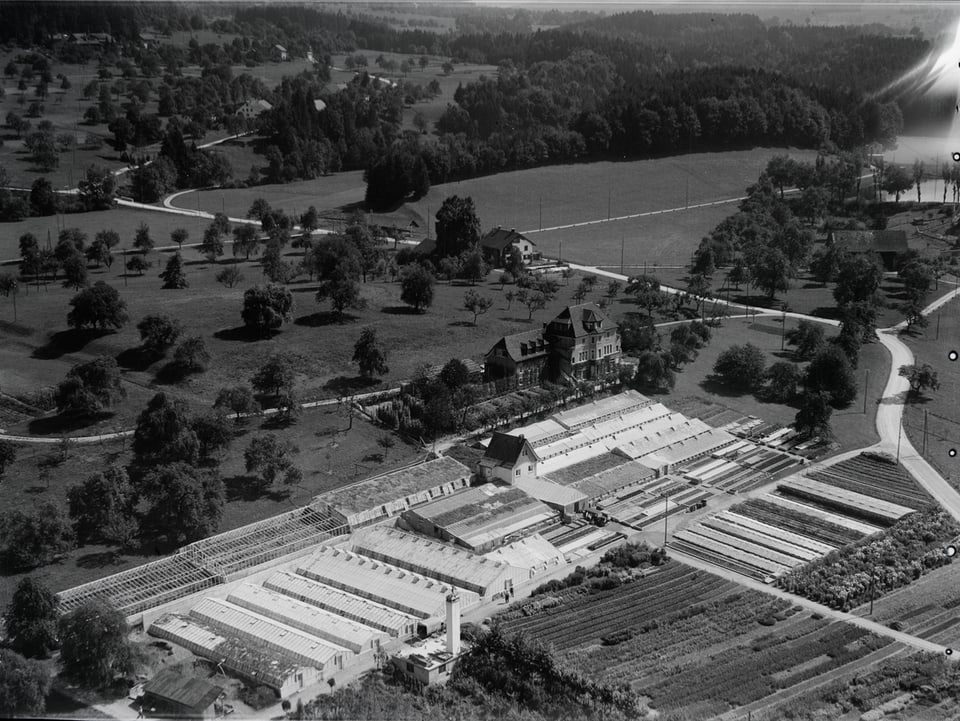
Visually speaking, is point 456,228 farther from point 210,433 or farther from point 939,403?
point 210,433

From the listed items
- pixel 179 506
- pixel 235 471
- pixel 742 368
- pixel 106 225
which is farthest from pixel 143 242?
pixel 742 368

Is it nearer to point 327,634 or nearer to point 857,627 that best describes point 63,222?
point 327,634

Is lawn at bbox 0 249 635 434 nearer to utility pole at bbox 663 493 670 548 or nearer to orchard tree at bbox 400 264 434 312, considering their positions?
orchard tree at bbox 400 264 434 312

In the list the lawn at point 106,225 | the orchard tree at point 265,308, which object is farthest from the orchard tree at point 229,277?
the orchard tree at point 265,308

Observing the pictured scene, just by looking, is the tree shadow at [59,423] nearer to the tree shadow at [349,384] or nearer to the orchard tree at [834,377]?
the tree shadow at [349,384]

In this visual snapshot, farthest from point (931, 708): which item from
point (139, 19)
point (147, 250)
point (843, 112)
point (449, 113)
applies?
point (139, 19)

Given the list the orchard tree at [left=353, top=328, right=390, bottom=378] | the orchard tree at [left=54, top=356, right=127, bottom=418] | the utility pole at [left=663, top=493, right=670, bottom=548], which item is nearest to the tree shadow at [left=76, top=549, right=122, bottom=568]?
the orchard tree at [left=54, top=356, right=127, bottom=418]

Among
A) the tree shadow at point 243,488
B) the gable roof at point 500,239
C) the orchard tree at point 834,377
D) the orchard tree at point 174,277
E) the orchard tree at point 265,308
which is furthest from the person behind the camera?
the gable roof at point 500,239
